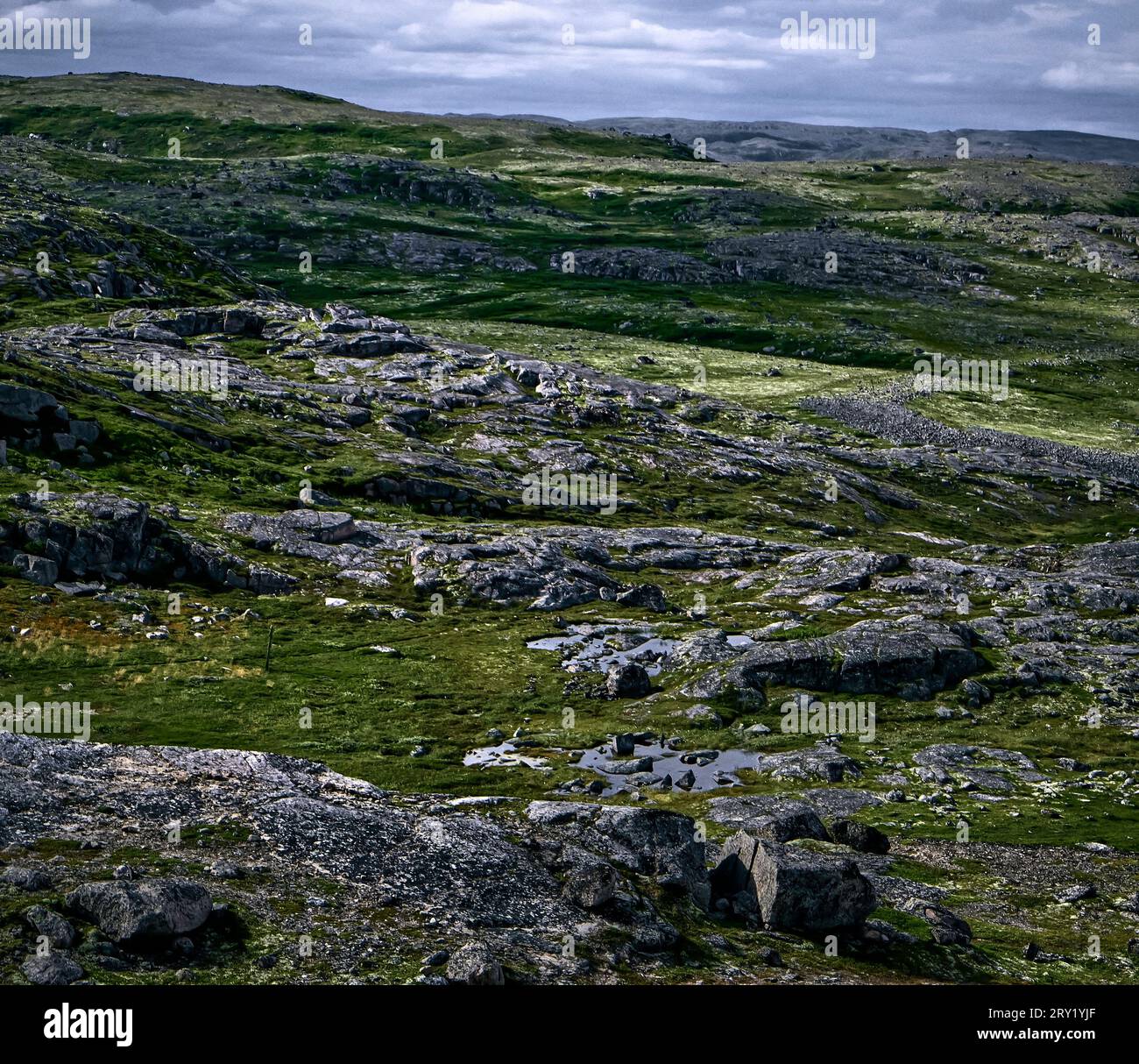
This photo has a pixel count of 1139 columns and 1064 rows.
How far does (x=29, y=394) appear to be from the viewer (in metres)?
95.0

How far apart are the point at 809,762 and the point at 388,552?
43500mm

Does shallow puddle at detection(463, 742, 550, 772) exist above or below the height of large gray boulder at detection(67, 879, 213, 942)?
below

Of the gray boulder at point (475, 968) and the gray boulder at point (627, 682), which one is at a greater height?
the gray boulder at point (475, 968)

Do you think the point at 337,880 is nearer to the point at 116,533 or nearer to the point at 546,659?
the point at 546,659

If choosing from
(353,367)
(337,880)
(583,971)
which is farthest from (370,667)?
A: (353,367)
